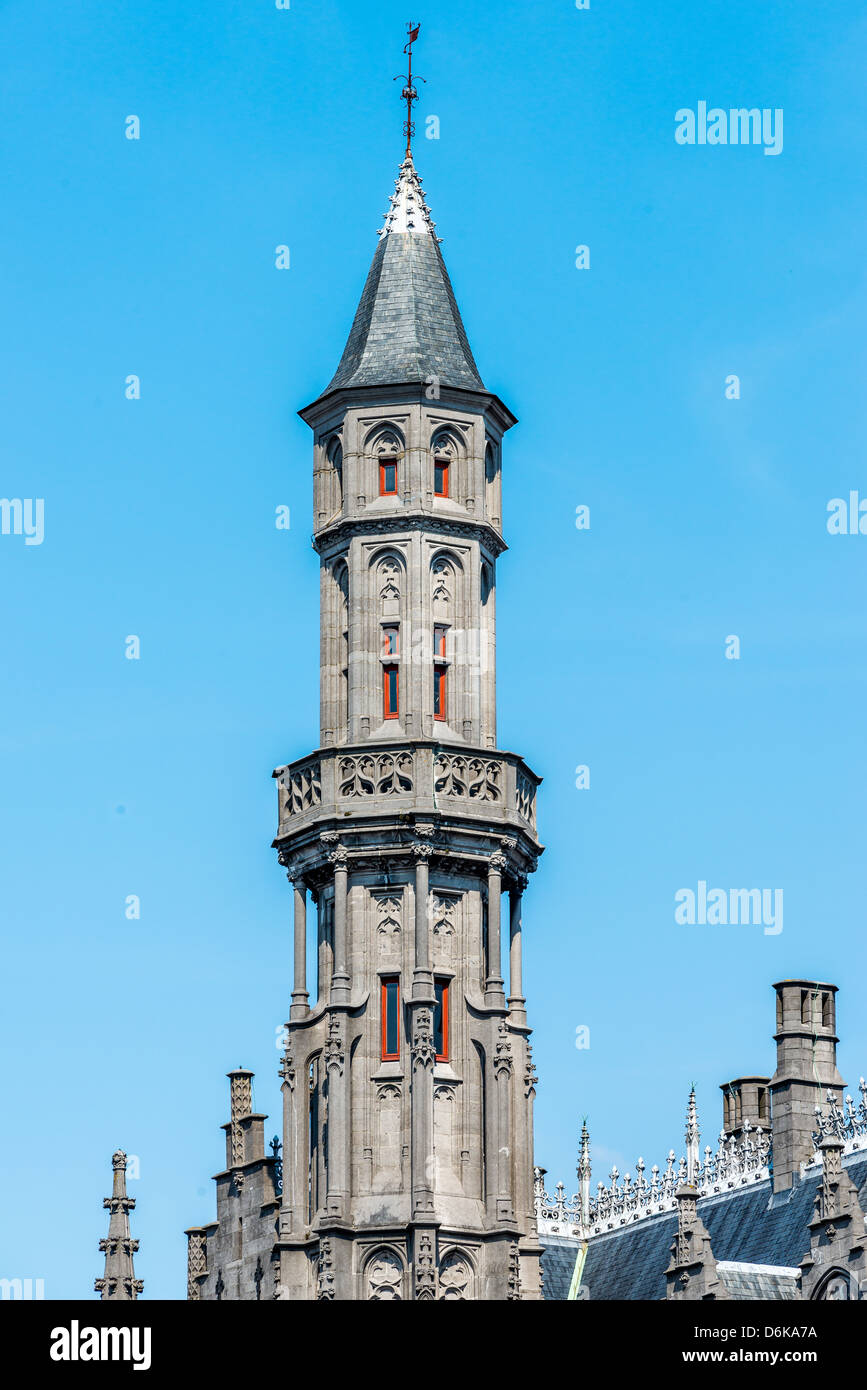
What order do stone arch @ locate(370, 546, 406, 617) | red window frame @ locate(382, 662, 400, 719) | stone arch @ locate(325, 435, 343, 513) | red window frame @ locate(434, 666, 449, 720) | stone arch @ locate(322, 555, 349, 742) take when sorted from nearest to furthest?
1. red window frame @ locate(382, 662, 400, 719)
2. red window frame @ locate(434, 666, 449, 720)
3. stone arch @ locate(370, 546, 406, 617)
4. stone arch @ locate(322, 555, 349, 742)
5. stone arch @ locate(325, 435, 343, 513)

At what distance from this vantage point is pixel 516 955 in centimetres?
7350

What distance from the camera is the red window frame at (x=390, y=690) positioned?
74125mm

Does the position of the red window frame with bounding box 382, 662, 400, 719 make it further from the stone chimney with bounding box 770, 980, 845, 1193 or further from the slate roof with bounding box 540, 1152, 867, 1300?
the slate roof with bounding box 540, 1152, 867, 1300

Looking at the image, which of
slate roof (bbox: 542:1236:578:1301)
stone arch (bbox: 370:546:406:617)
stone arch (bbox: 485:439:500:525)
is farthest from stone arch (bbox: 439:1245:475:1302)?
stone arch (bbox: 485:439:500:525)

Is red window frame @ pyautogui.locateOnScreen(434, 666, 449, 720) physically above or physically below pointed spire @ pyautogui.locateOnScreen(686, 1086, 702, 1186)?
above

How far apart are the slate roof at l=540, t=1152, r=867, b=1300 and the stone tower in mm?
7549

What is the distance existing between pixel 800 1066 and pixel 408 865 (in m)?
13.4

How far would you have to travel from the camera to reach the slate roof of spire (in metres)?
75.9

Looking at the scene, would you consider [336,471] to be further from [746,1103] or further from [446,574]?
[746,1103]

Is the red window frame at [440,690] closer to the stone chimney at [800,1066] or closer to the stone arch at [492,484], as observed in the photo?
the stone arch at [492,484]

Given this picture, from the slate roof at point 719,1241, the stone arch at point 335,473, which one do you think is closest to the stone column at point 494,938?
the slate roof at point 719,1241
